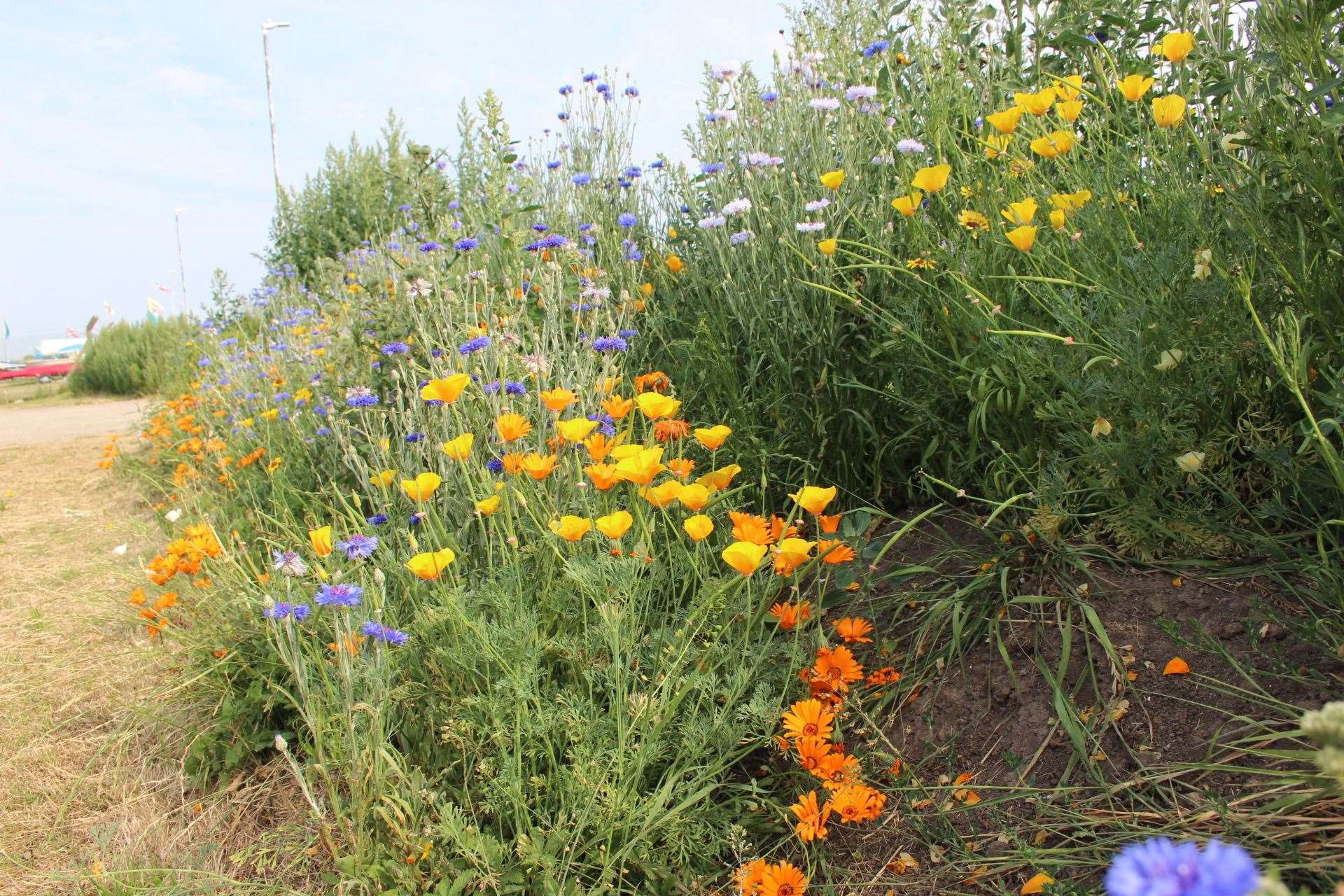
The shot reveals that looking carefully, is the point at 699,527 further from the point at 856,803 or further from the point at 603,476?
the point at 856,803

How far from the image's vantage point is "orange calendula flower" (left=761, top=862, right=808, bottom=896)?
5.53ft

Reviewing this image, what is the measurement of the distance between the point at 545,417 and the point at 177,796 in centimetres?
136

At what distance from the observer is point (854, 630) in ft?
7.14

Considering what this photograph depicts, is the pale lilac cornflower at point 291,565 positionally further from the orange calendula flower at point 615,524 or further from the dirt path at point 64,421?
the dirt path at point 64,421

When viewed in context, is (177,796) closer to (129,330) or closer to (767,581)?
(767,581)

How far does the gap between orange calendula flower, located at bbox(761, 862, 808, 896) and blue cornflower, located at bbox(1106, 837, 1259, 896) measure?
125 centimetres

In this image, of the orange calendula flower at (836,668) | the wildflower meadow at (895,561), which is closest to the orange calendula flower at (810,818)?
the wildflower meadow at (895,561)

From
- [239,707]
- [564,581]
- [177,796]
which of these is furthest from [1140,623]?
[177,796]

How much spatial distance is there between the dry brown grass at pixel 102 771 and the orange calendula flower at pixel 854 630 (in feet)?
4.32

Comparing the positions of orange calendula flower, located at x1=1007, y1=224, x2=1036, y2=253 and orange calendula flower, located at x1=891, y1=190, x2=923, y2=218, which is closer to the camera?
orange calendula flower, located at x1=1007, y1=224, x2=1036, y2=253

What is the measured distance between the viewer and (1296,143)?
1712mm

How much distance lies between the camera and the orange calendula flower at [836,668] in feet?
6.70

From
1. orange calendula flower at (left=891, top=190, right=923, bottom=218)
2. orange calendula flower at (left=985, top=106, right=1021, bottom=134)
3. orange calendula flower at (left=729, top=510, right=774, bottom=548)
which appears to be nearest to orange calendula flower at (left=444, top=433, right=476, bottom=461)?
orange calendula flower at (left=729, top=510, right=774, bottom=548)

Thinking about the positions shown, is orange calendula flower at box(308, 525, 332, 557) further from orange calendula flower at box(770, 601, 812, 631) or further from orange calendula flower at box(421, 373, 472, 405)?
orange calendula flower at box(770, 601, 812, 631)
